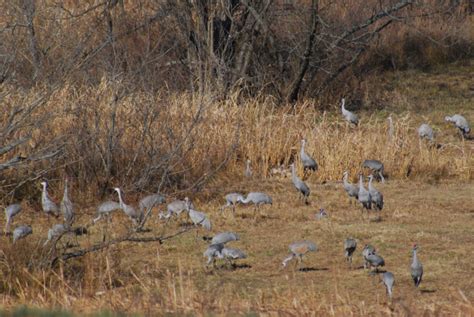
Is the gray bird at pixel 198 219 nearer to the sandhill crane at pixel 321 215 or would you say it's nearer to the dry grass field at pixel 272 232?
the dry grass field at pixel 272 232

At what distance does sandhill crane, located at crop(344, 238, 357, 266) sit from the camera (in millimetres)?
10867

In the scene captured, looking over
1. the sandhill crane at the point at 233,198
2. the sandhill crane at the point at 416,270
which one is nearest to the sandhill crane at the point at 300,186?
the sandhill crane at the point at 233,198

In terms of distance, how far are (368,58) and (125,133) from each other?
11.1 meters

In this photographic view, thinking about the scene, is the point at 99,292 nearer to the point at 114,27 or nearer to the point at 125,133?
the point at 125,133

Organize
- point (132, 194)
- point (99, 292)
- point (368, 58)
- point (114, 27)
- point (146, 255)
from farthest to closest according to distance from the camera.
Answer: point (368, 58) < point (114, 27) < point (132, 194) < point (146, 255) < point (99, 292)

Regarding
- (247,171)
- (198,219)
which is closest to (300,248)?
(198,219)

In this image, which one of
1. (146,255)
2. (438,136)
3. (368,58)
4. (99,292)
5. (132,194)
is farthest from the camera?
(368,58)

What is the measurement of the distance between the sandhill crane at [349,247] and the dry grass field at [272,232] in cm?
11

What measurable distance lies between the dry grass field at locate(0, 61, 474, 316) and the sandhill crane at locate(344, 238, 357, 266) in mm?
109

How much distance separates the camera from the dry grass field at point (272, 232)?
345 inches

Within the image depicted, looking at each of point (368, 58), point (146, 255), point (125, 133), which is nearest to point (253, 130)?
point (125, 133)

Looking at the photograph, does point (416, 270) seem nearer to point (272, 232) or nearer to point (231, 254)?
point (231, 254)

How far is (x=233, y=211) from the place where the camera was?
45.1 ft

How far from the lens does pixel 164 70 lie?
2044 centimetres
